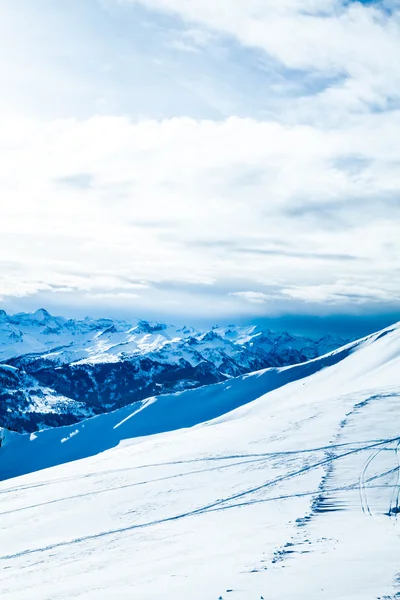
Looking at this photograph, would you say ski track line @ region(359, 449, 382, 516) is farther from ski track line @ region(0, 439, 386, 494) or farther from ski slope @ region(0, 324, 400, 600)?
ski track line @ region(0, 439, 386, 494)

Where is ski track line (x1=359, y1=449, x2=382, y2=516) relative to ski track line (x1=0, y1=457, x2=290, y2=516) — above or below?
above

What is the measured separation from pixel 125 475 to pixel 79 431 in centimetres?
8802

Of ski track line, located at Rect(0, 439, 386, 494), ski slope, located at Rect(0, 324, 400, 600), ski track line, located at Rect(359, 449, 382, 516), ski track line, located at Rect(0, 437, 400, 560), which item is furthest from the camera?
ski track line, located at Rect(0, 439, 386, 494)

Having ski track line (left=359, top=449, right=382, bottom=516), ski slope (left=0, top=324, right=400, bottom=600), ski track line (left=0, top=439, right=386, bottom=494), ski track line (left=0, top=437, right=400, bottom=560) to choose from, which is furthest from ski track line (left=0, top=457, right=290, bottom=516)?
ski track line (left=359, top=449, right=382, bottom=516)

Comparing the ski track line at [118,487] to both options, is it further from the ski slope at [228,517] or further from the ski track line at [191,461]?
the ski track line at [191,461]

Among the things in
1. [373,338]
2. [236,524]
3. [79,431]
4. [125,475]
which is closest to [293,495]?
[236,524]

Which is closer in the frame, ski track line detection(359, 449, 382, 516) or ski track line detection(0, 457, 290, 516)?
ski track line detection(359, 449, 382, 516)

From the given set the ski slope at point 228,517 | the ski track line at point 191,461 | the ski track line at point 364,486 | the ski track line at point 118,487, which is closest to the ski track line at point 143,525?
the ski slope at point 228,517

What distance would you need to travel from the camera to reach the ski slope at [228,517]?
46.3ft

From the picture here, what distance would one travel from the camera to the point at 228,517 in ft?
71.4

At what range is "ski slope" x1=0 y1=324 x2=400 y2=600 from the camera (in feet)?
46.3

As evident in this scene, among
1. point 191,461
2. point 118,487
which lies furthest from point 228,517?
point 191,461

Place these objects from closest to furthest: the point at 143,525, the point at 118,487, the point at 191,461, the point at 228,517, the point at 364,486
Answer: the point at 228,517
the point at 143,525
the point at 364,486
the point at 118,487
the point at 191,461

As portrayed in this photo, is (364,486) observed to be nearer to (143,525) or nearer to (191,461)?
(143,525)
